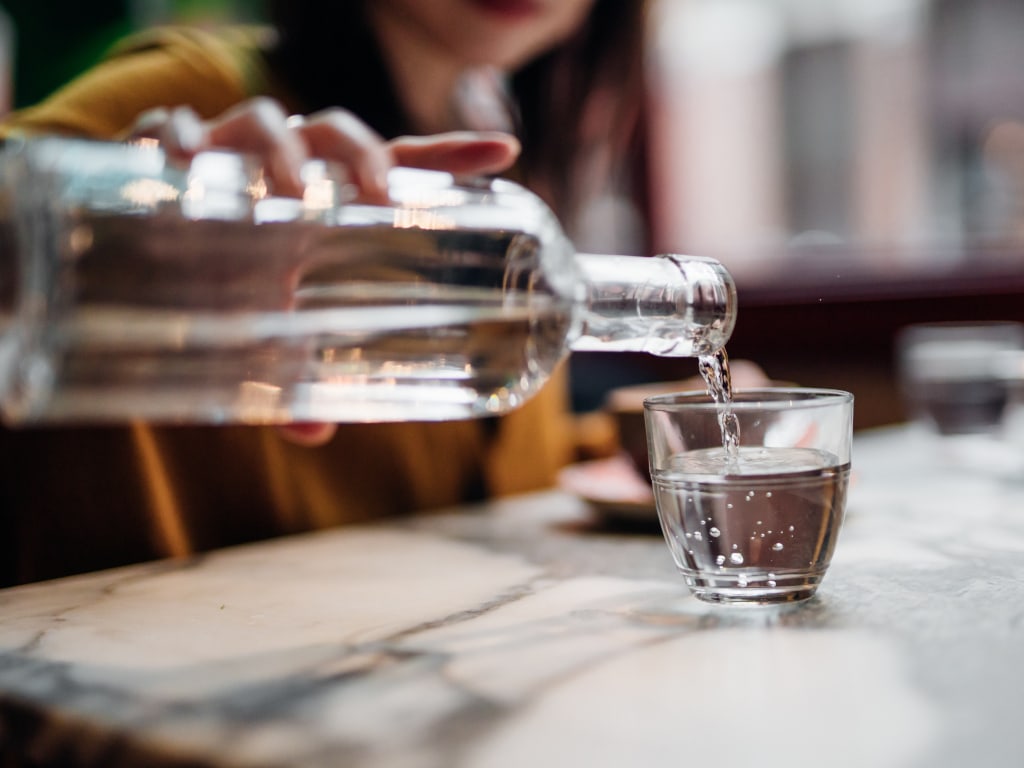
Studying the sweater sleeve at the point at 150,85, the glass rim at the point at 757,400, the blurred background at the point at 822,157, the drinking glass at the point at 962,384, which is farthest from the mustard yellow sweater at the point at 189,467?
the blurred background at the point at 822,157

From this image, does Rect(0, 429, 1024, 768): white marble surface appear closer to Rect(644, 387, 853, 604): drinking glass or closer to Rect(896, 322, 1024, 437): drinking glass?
Rect(644, 387, 853, 604): drinking glass

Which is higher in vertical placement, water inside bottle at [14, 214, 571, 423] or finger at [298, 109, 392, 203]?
finger at [298, 109, 392, 203]

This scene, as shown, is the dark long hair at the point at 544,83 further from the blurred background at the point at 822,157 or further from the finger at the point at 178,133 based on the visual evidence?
the blurred background at the point at 822,157

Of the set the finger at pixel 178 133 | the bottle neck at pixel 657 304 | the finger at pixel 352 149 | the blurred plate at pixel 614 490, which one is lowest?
the blurred plate at pixel 614 490

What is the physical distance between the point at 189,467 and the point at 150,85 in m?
0.42

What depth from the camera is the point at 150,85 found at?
1155mm

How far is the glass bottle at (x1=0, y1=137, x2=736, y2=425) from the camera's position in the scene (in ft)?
2.00

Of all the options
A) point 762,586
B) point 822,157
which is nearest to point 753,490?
point 762,586

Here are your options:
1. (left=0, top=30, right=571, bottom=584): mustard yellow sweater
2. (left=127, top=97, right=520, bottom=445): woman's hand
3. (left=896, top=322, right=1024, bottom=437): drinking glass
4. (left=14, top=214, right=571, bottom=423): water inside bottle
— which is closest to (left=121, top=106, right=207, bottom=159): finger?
(left=127, top=97, right=520, bottom=445): woman's hand

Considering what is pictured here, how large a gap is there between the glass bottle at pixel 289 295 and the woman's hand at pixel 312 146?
17mm

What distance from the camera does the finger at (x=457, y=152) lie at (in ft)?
2.88

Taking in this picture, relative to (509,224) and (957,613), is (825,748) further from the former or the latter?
(509,224)

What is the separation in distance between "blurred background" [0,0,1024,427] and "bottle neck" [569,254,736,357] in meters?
1.67

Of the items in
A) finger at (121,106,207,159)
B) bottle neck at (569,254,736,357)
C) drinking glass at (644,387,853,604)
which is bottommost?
drinking glass at (644,387,853,604)
